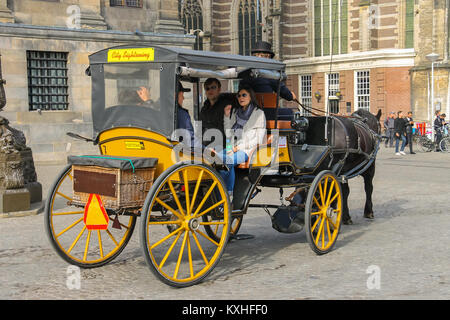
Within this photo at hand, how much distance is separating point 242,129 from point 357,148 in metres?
2.65

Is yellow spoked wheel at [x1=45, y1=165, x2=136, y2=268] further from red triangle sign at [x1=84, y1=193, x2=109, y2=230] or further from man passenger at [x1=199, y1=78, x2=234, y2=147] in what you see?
man passenger at [x1=199, y1=78, x2=234, y2=147]

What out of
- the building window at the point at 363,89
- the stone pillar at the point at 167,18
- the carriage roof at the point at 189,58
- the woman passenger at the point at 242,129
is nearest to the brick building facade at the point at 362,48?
the building window at the point at 363,89

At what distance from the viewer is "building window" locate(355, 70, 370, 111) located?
132 ft

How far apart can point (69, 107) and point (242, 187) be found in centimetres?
1363

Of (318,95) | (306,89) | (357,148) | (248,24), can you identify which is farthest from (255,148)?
(248,24)

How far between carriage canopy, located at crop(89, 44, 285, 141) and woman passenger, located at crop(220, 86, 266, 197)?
39cm

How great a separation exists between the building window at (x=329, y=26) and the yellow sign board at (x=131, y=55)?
36256 millimetres

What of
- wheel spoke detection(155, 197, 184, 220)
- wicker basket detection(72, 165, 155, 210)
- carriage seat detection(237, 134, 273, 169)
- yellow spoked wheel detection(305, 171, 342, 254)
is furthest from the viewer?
yellow spoked wheel detection(305, 171, 342, 254)

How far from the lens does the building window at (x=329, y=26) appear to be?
41.4 metres

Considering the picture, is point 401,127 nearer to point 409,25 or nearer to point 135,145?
point 409,25

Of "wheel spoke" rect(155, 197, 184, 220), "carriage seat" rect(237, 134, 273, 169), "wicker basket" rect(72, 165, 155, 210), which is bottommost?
"wheel spoke" rect(155, 197, 184, 220)

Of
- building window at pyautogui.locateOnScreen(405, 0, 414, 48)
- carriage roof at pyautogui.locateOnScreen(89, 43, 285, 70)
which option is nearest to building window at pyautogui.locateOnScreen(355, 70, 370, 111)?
building window at pyautogui.locateOnScreen(405, 0, 414, 48)

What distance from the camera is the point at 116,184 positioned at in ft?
18.3
